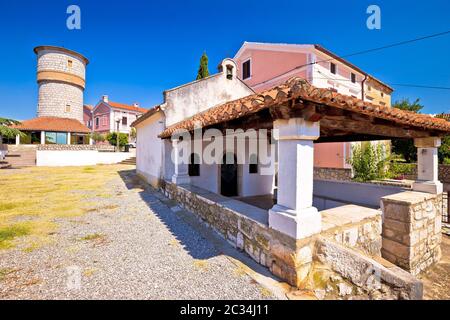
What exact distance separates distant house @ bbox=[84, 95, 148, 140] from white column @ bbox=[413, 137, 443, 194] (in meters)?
36.0

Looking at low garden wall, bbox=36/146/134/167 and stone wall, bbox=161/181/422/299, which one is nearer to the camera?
stone wall, bbox=161/181/422/299

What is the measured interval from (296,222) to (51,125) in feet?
108

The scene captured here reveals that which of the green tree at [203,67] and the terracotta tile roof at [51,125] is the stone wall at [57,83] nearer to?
the terracotta tile roof at [51,125]

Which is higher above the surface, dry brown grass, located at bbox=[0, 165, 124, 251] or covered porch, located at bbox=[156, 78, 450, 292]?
covered porch, located at bbox=[156, 78, 450, 292]

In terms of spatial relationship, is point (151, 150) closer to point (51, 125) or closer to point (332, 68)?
point (332, 68)

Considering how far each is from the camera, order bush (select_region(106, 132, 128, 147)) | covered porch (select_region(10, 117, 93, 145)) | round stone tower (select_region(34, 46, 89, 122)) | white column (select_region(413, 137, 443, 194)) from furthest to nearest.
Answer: bush (select_region(106, 132, 128, 147)) → round stone tower (select_region(34, 46, 89, 122)) → covered porch (select_region(10, 117, 93, 145)) → white column (select_region(413, 137, 443, 194))

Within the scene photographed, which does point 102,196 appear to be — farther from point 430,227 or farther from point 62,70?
point 62,70

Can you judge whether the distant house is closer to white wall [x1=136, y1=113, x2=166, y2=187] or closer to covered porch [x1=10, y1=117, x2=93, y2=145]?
covered porch [x1=10, y1=117, x2=93, y2=145]

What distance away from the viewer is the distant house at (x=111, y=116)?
111 ft

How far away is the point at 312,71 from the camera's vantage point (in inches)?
508

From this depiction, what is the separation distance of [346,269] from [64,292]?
12.6ft

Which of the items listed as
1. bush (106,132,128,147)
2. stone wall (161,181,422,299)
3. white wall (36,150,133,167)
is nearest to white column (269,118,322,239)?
stone wall (161,181,422,299)

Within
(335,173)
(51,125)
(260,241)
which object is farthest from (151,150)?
(51,125)

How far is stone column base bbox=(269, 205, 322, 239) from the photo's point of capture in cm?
283
